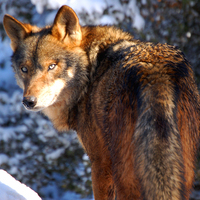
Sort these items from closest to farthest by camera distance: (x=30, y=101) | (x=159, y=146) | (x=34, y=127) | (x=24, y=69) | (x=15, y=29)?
(x=159, y=146) → (x=30, y=101) → (x=24, y=69) → (x=15, y=29) → (x=34, y=127)

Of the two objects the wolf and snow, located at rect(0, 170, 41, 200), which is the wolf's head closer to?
the wolf

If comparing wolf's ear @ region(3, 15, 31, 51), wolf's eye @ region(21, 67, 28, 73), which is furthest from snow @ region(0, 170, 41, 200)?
wolf's ear @ region(3, 15, 31, 51)

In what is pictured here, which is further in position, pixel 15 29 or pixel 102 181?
pixel 15 29

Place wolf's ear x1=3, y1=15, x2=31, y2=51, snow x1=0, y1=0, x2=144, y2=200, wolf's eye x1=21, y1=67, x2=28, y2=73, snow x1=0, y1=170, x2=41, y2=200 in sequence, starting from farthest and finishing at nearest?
snow x1=0, y1=0, x2=144, y2=200 < wolf's ear x1=3, y1=15, x2=31, y2=51 < wolf's eye x1=21, y1=67, x2=28, y2=73 < snow x1=0, y1=170, x2=41, y2=200

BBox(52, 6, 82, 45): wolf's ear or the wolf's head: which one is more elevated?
BBox(52, 6, 82, 45): wolf's ear

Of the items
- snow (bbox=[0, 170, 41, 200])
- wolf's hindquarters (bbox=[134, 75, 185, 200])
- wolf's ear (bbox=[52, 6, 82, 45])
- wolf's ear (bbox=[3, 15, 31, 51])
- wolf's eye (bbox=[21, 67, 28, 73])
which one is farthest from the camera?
wolf's ear (bbox=[3, 15, 31, 51])

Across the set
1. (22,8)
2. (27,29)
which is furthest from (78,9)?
(27,29)

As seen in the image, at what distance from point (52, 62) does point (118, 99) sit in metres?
0.98

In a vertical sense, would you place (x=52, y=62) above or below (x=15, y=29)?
below

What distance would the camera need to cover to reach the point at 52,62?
260cm

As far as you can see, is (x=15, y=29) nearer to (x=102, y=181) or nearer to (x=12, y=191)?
(x=12, y=191)

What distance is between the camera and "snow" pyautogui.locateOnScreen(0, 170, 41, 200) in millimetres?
2391

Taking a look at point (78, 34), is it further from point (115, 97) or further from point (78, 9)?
point (78, 9)

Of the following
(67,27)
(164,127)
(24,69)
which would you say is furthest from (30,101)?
(164,127)
